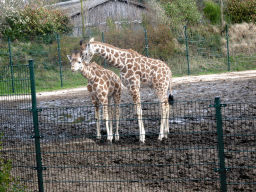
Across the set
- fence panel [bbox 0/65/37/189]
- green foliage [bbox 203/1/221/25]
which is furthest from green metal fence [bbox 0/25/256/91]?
fence panel [bbox 0/65/37/189]

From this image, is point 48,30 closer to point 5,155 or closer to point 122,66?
point 122,66

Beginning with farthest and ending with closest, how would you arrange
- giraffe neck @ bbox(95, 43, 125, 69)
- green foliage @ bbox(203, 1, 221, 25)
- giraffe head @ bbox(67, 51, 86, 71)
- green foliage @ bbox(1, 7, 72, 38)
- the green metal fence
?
A: green foliage @ bbox(203, 1, 221, 25) < green foliage @ bbox(1, 7, 72, 38) < the green metal fence < giraffe neck @ bbox(95, 43, 125, 69) < giraffe head @ bbox(67, 51, 86, 71)

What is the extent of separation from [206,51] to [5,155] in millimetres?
15822

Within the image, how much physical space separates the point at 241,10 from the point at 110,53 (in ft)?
60.5

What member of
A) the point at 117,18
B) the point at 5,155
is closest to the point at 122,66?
the point at 5,155

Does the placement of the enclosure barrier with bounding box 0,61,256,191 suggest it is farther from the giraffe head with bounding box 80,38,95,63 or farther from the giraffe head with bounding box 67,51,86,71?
the giraffe head with bounding box 80,38,95,63

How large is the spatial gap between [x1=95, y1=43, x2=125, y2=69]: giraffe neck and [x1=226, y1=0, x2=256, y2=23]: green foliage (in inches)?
681

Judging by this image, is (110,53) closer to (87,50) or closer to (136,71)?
(87,50)

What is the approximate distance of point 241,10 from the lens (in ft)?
78.4

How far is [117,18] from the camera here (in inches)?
1069

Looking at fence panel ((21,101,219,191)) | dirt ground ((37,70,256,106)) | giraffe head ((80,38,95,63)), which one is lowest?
fence panel ((21,101,219,191))

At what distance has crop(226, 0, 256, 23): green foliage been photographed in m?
23.3

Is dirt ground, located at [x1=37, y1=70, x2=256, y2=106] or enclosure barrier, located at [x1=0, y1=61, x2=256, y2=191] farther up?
dirt ground, located at [x1=37, y1=70, x2=256, y2=106]

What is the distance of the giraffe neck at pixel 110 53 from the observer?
8.27 m
